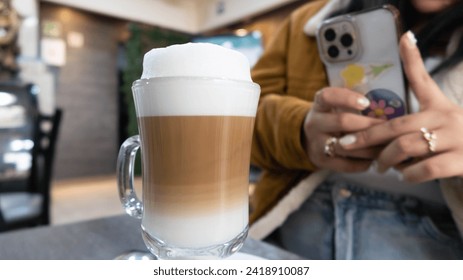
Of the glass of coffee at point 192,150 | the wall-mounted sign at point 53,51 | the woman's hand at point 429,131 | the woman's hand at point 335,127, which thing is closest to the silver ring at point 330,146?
the woman's hand at point 335,127

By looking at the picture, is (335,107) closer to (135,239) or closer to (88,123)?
(135,239)

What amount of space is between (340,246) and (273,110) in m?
0.30

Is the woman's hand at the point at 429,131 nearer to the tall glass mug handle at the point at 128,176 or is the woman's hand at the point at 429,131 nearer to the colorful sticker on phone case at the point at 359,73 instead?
the colorful sticker on phone case at the point at 359,73

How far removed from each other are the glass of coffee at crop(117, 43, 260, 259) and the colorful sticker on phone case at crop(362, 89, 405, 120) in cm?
24

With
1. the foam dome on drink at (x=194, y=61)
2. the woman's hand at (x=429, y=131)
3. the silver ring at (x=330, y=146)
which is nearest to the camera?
the foam dome on drink at (x=194, y=61)

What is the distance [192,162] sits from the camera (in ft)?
1.09

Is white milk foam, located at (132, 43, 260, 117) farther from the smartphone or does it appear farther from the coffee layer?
the smartphone

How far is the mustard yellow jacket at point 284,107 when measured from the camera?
650mm

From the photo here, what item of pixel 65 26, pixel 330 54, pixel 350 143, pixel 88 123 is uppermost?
pixel 65 26

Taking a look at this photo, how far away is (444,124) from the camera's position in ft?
1.47

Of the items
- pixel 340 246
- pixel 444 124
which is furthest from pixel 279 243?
pixel 444 124

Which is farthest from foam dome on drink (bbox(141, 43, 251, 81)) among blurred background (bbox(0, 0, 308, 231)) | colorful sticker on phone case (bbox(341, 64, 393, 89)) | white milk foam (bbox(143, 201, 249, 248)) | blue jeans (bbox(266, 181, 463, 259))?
blurred background (bbox(0, 0, 308, 231))

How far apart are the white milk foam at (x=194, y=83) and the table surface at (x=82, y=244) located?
0.24 m

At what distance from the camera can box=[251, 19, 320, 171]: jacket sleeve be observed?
64 centimetres
